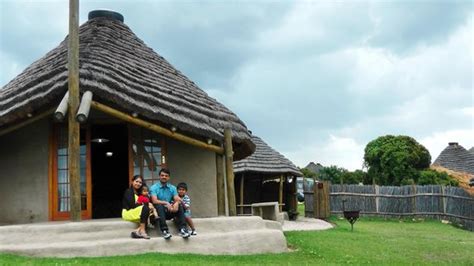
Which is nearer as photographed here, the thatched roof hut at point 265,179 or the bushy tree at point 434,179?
Answer: the thatched roof hut at point 265,179

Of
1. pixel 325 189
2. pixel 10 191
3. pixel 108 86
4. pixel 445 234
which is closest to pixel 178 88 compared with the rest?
pixel 108 86

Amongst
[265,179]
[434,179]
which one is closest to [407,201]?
[434,179]

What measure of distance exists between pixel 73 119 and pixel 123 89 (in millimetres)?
1264

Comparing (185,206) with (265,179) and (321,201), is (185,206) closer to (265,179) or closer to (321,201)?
(321,201)

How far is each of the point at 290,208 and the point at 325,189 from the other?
2.41 metres

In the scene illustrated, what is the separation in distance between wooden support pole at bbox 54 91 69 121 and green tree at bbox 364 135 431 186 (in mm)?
21380

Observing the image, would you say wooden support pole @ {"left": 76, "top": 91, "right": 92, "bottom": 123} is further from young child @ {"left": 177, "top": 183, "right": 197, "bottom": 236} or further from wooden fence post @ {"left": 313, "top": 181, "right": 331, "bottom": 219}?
wooden fence post @ {"left": 313, "top": 181, "right": 331, "bottom": 219}

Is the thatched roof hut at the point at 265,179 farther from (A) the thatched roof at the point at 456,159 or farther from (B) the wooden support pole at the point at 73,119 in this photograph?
(A) the thatched roof at the point at 456,159

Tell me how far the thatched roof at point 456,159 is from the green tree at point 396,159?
740cm

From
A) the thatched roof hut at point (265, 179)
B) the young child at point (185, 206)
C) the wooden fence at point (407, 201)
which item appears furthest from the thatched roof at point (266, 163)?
the young child at point (185, 206)

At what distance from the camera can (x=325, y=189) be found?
2488cm

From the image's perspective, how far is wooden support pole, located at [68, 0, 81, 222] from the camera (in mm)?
9758

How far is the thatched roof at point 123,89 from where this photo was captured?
1047cm

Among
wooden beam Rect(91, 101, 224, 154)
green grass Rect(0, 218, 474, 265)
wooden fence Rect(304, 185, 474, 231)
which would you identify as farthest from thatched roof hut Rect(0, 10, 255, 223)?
wooden fence Rect(304, 185, 474, 231)
